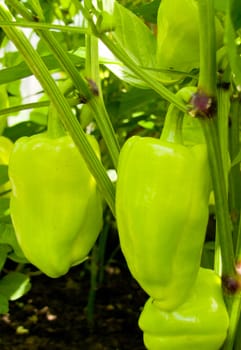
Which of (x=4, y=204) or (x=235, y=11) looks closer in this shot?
(x=235, y=11)

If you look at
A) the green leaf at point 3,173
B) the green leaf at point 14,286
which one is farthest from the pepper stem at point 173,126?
the green leaf at point 14,286

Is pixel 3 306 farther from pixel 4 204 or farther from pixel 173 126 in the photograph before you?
pixel 173 126

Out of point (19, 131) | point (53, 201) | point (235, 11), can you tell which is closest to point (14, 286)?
point (19, 131)

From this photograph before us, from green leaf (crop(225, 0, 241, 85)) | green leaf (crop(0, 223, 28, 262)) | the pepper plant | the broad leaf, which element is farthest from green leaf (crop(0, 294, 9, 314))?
green leaf (crop(225, 0, 241, 85))

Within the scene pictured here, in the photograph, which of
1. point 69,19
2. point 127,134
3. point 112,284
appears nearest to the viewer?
point 69,19

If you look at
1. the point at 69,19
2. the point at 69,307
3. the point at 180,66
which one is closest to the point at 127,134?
the point at 69,19

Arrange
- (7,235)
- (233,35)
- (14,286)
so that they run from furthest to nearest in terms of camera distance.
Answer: (14,286) → (7,235) → (233,35)

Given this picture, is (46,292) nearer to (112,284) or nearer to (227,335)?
(112,284)
